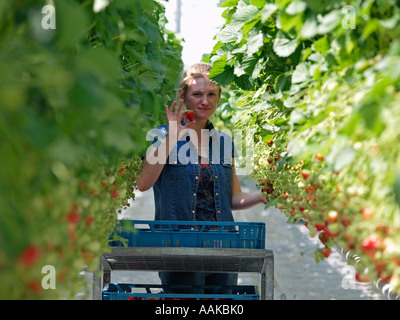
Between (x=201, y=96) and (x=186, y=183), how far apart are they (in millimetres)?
531

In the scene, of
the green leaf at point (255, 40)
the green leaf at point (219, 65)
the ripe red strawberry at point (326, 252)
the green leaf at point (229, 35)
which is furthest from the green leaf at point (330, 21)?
the green leaf at point (219, 65)

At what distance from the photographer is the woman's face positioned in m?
3.04

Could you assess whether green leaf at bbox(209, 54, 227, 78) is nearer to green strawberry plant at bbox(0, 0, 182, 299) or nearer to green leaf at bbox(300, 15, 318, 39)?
green leaf at bbox(300, 15, 318, 39)

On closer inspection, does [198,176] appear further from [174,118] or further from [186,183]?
[174,118]

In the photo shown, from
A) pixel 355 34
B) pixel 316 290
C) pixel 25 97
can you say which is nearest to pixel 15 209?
pixel 25 97

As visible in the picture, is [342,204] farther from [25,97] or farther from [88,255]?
[25,97]

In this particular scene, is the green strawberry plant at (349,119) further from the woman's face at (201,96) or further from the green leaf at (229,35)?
the woman's face at (201,96)

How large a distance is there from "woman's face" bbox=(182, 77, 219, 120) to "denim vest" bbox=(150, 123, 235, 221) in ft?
0.59

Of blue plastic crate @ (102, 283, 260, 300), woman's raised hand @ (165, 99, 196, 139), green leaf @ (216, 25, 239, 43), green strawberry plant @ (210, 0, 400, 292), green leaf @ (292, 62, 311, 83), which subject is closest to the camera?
green strawberry plant @ (210, 0, 400, 292)

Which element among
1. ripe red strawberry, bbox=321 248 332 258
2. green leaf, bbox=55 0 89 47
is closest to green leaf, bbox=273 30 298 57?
ripe red strawberry, bbox=321 248 332 258

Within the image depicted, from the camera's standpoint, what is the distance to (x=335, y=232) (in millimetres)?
1184

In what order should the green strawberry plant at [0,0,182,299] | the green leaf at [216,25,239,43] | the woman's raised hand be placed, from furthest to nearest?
the woman's raised hand < the green leaf at [216,25,239,43] < the green strawberry plant at [0,0,182,299]

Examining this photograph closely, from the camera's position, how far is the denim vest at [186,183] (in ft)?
9.73

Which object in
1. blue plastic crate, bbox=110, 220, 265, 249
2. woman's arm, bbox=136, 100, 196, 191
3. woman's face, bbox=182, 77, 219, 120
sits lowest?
blue plastic crate, bbox=110, 220, 265, 249
